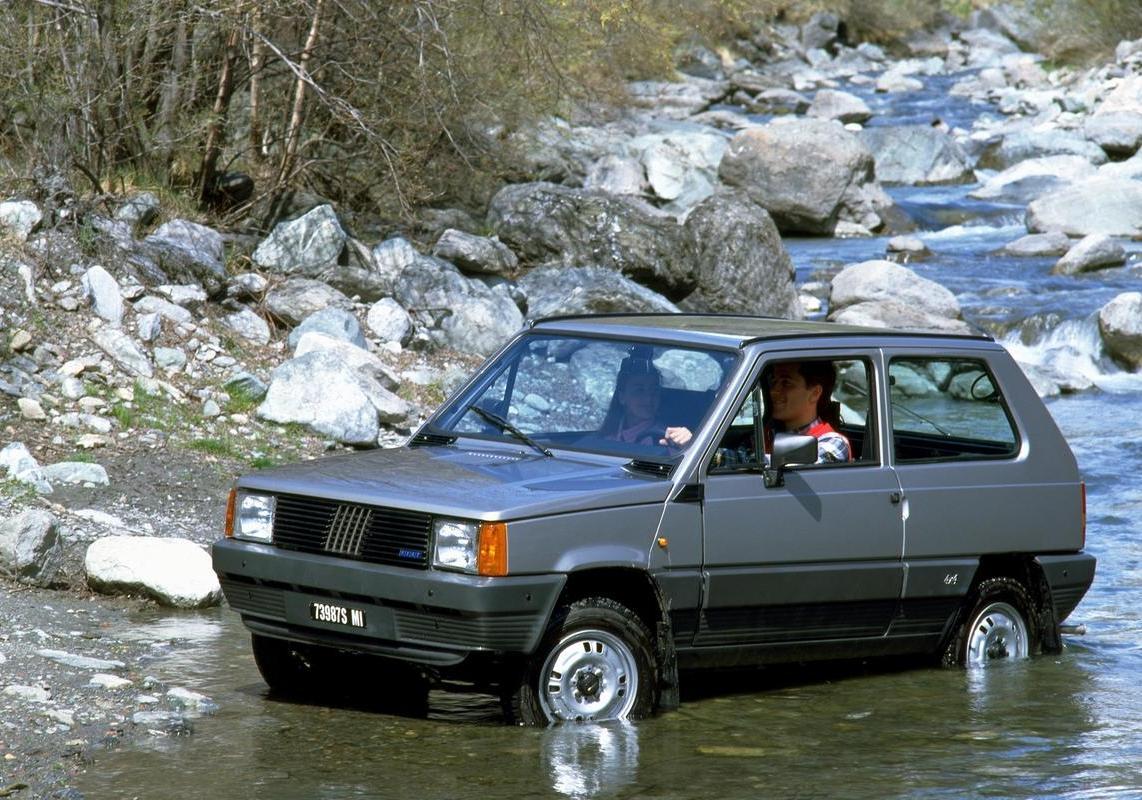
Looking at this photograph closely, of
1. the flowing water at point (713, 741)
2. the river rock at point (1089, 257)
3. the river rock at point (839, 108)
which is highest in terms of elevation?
the river rock at point (839, 108)

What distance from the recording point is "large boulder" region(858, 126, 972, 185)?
109 feet

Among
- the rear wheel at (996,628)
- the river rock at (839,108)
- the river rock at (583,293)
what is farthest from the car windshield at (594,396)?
the river rock at (839,108)

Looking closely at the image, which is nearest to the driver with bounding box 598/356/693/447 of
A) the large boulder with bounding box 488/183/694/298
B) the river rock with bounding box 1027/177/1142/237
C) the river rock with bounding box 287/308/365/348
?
the river rock with bounding box 287/308/365/348

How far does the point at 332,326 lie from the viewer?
14.7 metres

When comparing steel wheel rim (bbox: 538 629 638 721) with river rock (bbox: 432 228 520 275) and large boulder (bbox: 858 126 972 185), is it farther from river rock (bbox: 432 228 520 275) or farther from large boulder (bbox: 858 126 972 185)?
large boulder (bbox: 858 126 972 185)

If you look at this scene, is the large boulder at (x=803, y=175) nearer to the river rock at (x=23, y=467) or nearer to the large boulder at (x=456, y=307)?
the large boulder at (x=456, y=307)

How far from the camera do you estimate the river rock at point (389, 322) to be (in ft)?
50.7

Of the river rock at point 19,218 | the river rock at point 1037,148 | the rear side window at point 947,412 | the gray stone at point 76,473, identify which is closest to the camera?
the rear side window at point 947,412

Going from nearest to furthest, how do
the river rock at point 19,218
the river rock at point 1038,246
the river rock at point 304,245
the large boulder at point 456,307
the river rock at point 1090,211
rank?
the river rock at point 19,218, the large boulder at point 456,307, the river rock at point 304,245, the river rock at point 1038,246, the river rock at point 1090,211

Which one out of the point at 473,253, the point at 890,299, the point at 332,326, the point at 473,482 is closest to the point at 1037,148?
the point at 890,299

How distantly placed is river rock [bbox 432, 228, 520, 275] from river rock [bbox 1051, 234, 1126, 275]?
10.0 meters

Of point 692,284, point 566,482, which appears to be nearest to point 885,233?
point 692,284

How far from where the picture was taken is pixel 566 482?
6426mm

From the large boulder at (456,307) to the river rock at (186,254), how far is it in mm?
1895
